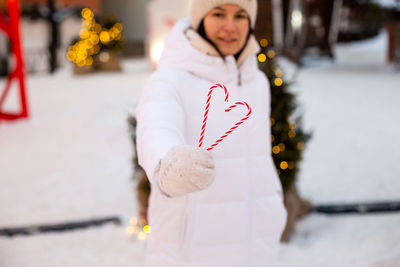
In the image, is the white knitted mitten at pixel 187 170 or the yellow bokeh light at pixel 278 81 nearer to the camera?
the white knitted mitten at pixel 187 170

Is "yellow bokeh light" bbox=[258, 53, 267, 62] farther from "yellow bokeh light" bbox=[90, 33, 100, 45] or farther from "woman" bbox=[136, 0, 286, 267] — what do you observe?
"yellow bokeh light" bbox=[90, 33, 100, 45]

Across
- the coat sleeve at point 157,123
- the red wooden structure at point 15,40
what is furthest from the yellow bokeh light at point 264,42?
the red wooden structure at point 15,40

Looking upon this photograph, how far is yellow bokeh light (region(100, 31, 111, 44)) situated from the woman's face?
42.7 ft

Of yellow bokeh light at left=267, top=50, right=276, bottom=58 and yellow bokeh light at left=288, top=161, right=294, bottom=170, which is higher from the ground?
yellow bokeh light at left=267, top=50, right=276, bottom=58

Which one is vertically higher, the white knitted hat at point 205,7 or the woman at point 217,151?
the white knitted hat at point 205,7

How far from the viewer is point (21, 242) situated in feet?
11.6

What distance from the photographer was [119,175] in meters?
5.02

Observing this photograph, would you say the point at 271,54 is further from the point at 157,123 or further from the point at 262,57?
the point at 157,123

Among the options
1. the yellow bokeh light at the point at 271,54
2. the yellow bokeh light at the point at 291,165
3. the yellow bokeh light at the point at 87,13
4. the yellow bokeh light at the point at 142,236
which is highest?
the yellow bokeh light at the point at 271,54

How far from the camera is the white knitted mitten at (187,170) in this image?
3.56ft

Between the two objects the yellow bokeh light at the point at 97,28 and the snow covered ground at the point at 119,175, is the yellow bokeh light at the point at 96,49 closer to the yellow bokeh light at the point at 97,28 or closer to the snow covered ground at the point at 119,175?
the yellow bokeh light at the point at 97,28

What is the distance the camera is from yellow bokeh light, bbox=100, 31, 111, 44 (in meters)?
14.2

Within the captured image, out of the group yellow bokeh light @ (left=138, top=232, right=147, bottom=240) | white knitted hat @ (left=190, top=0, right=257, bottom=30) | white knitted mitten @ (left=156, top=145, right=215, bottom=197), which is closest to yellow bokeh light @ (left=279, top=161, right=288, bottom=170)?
yellow bokeh light @ (left=138, top=232, right=147, bottom=240)

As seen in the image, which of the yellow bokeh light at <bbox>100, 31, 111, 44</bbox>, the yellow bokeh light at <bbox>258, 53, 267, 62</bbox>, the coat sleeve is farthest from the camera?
the yellow bokeh light at <bbox>100, 31, 111, 44</bbox>
